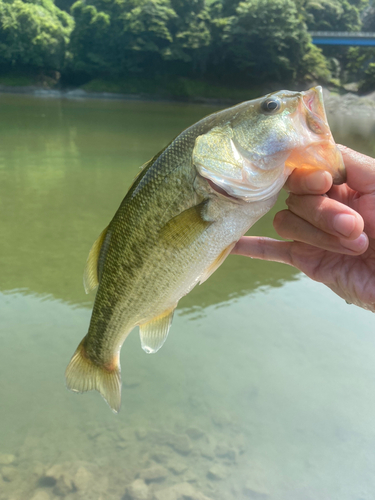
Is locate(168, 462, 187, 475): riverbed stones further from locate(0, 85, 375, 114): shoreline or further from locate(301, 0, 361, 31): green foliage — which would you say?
locate(301, 0, 361, 31): green foliage

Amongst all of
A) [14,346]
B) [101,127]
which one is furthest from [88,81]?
[14,346]

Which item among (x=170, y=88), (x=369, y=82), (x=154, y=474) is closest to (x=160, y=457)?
(x=154, y=474)

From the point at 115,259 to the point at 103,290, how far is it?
0.19 metres

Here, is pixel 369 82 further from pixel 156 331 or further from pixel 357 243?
pixel 156 331

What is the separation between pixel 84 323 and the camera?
461 centimetres

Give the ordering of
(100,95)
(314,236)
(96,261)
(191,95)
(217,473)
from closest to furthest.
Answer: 1. (314,236)
2. (96,261)
3. (217,473)
4. (100,95)
5. (191,95)

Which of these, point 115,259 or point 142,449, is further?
point 142,449

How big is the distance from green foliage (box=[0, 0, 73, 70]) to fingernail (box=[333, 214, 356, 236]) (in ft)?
178

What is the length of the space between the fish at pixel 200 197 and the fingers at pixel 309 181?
0.04 metres

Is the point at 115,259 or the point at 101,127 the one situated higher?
the point at 115,259

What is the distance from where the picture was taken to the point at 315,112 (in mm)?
1791

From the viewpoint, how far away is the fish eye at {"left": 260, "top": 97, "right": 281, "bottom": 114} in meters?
1.83

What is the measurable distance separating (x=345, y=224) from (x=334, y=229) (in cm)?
7

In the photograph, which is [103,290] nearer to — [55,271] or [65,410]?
[65,410]
